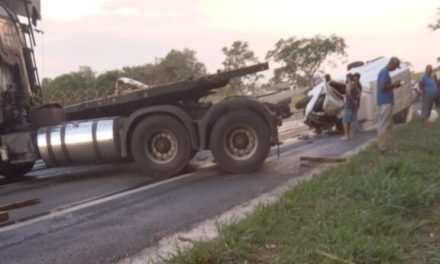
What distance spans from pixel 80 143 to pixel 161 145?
1384 millimetres

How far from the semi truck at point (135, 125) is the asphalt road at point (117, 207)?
42 cm

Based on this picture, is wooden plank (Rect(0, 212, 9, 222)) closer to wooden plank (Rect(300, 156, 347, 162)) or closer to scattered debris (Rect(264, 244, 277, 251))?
scattered debris (Rect(264, 244, 277, 251))

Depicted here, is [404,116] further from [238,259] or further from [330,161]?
[238,259]

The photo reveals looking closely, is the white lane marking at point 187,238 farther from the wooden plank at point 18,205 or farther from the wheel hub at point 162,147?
the wooden plank at point 18,205

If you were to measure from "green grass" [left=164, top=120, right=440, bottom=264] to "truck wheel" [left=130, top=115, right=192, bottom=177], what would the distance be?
255cm

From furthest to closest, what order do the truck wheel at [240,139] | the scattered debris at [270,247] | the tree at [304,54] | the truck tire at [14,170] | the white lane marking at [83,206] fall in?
the tree at [304,54]
the truck tire at [14,170]
the truck wheel at [240,139]
the white lane marking at [83,206]
the scattered debris at [270,247]

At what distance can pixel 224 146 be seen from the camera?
8.20 metres

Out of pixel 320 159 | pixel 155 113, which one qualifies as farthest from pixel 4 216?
pixel 320 159

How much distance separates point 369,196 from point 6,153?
19.8ft

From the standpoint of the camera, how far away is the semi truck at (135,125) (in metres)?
8.17

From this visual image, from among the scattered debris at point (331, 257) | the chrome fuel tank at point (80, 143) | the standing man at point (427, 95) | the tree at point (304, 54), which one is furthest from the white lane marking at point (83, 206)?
the tree at point (304, 54)

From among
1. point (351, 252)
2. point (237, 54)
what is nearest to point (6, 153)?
point (351, 252)

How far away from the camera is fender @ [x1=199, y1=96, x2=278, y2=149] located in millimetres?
8141

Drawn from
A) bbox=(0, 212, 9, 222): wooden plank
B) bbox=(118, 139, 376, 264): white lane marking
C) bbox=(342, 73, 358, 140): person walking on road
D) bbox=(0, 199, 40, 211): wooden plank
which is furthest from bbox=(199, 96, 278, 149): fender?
bbox=(342, 73, 358, 140): person walking on road
